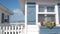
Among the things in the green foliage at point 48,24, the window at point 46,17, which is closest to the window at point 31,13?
the window at point 46,17

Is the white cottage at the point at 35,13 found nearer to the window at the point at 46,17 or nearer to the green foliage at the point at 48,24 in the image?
the window at the point at 46,17

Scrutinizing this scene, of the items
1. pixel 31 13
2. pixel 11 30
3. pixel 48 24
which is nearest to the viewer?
pixel 48 24

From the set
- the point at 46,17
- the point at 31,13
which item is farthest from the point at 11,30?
the point at 46,17

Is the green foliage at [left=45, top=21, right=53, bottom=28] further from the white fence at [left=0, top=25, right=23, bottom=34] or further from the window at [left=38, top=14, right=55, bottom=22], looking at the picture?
the white fence at [left=0, top=25, right=23, bottom=34]

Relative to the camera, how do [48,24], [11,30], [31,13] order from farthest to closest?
[11,30]
[31,13]
[48,24]

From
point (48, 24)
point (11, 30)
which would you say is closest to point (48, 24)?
point (48, 24)

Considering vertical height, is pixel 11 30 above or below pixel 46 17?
below

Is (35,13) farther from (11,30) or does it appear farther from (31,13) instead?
(11,30)

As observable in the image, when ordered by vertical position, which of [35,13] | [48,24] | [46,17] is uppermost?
[35,13]

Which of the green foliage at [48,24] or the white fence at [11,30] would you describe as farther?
the white fence at [11,30]

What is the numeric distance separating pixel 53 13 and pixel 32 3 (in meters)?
1.53

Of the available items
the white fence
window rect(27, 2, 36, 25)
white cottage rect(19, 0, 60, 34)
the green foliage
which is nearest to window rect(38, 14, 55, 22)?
white cottage rect(19, 0, 60, 34)

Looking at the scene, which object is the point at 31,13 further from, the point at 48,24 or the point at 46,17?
the point at 48,24

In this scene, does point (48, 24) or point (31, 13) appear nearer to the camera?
point (48, 24)
